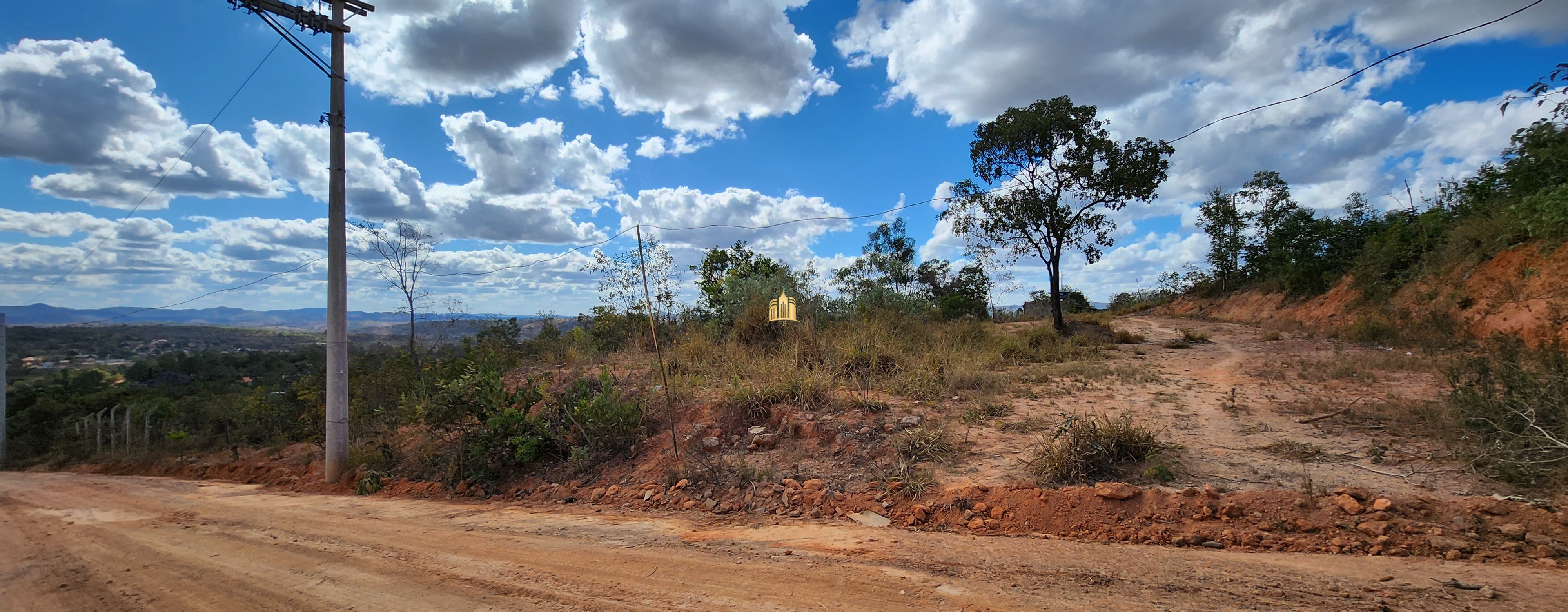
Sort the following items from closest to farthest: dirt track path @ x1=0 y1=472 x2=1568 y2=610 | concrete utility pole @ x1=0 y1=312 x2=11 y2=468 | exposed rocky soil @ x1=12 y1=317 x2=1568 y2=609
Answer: dirt track path @ x1=0 y1=472 x2=1568 y2=610 < exposed rocky soil @ x1=12 y1=317 x2=1568 y2=609 < concrete utility pole @ x1=0 y1=312 x2=11 y2=468

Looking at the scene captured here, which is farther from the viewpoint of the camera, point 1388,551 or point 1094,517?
point 1094,517

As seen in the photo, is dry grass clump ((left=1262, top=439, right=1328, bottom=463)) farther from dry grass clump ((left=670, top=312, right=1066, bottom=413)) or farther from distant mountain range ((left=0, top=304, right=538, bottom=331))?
distant mountain range ((left=0, top=304, right=538, bottom=331))

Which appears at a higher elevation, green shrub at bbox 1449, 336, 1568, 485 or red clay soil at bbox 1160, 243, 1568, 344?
red clay soil at bbox 1160, 243, 1568, 344

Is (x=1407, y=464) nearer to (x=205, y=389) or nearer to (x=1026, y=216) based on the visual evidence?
(x=1026, y=216)

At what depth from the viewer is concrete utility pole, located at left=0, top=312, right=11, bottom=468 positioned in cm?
1645

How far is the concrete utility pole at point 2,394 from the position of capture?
16453 mm

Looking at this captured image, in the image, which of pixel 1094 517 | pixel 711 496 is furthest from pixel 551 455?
pixel 1094 517

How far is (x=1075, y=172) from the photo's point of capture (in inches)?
639

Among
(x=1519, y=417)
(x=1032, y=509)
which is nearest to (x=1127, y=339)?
(x=1519, y=417)

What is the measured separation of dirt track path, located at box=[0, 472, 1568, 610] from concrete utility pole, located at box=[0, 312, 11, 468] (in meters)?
16.9

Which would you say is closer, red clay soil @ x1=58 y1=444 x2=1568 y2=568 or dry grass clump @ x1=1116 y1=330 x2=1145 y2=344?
red clay soil @ x1=58 y1=444 x2=1568 y2=568

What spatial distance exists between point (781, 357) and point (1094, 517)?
532 centimetres

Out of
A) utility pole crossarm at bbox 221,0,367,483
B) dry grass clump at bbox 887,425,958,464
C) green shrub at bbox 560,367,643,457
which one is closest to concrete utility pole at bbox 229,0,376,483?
utility pole crossarm at bbox 221,0,367,483

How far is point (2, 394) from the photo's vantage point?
1658cm
